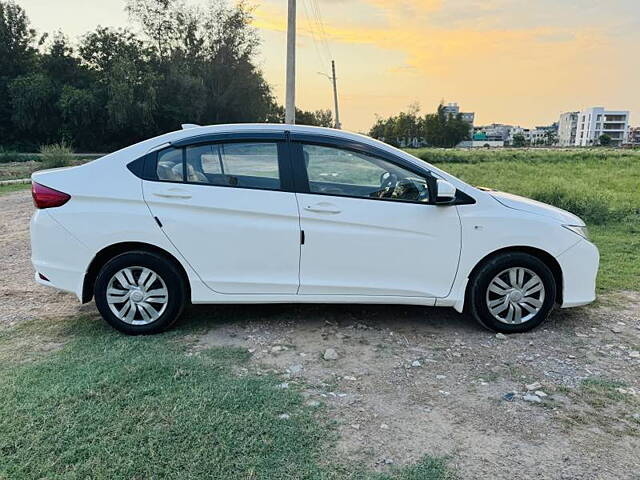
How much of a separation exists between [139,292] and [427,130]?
97343mm

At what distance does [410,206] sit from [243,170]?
1.37 m

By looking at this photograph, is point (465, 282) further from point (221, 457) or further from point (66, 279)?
point (66, 279)

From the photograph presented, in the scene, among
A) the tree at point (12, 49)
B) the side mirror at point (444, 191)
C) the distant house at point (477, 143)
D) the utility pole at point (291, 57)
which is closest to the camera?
the side mirror at point (444, 191)

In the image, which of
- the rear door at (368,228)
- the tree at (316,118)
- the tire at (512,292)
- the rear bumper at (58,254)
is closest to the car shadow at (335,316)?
the tire at (512,292)

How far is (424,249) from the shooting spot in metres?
3.87

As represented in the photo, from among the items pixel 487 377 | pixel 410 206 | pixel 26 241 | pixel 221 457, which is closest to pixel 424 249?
pixel 410 206

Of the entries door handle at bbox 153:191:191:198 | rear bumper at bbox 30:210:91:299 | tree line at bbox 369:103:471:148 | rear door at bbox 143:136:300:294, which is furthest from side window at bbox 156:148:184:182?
tree line at bbox 369:103:471:148

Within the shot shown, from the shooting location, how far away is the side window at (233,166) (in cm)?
385

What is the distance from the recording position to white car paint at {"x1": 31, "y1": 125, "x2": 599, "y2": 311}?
377 cm

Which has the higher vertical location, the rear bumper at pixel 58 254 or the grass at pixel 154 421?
the rear bumper at pixel 58 254

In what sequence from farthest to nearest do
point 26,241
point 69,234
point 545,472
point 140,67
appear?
point 140,67
point 26,241
point 69,234
point 545,472

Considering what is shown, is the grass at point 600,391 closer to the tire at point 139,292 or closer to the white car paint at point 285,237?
the white car paint at point 285,237

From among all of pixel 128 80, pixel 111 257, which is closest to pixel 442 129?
pixel 128 80

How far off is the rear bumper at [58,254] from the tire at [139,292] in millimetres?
177
